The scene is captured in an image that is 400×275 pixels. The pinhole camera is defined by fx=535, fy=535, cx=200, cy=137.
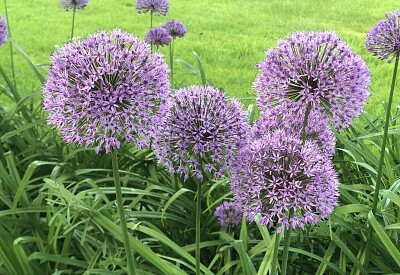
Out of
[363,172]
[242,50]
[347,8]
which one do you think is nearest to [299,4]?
[347,8]

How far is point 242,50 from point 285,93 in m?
7.08

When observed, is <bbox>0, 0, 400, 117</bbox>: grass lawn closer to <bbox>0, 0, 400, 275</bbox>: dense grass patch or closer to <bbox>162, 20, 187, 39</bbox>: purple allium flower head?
<bbox>0, 0, 400, 275</bbox>: dense grass patch

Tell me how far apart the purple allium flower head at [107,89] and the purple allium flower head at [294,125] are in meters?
0.56

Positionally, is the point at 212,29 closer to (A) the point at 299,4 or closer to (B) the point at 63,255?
(A) the point at 299,4

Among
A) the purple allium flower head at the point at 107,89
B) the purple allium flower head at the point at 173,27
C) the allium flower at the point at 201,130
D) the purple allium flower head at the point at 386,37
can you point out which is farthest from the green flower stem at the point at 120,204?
the purple allium flower head at the point at 173,27

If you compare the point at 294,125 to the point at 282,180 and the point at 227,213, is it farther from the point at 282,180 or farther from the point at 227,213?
the point at 227,213

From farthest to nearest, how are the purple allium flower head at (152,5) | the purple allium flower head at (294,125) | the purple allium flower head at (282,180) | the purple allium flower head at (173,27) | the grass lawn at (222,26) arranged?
1. the grass lawn at (222,26)
2. the purple allium flower head at (152,5)
3. the purple allium flower head at (173,27)
4. the purple allium flower head at (294,125)
5. the purple allium flower head at (282,180)

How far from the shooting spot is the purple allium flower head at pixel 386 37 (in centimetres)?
293

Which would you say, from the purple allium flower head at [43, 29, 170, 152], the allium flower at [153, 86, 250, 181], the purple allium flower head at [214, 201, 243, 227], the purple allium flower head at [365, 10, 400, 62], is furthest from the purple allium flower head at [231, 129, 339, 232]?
the purple allium flower head at [365, 10, 400, 62]

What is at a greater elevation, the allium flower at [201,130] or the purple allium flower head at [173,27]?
the allium flower at [201,130]

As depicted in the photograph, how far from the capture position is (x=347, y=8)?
40.5 feet

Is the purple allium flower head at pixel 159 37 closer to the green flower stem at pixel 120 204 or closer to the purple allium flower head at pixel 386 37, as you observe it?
the purple allium flower head at pixel 386 37

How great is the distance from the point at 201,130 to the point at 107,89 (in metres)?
0.45

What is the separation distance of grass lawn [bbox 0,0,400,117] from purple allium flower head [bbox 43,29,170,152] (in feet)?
16.7
